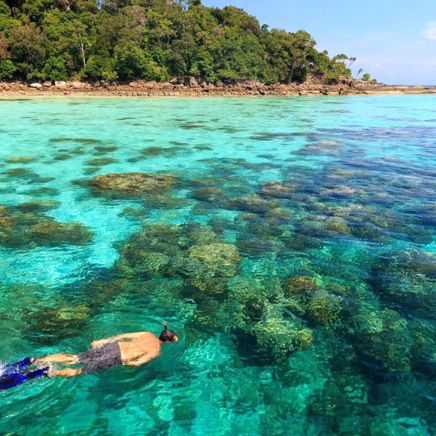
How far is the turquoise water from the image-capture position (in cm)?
424

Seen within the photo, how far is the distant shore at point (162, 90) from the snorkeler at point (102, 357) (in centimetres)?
6287

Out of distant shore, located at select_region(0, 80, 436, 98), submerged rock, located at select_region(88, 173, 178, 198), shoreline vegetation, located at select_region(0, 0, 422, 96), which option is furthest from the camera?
shoreline vegetation, located at select_region(0, 0, 422, 96)

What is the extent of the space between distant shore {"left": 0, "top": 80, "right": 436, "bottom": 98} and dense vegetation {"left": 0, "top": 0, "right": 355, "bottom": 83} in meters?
2.22

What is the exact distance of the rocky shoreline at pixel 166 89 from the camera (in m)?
61.2

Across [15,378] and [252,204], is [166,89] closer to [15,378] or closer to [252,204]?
[252,204]

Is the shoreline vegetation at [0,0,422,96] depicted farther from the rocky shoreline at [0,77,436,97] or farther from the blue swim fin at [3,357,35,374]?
the blue swim fin at [3,357,35,374]

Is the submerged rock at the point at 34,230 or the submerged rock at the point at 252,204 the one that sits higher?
the submerged rock at the point at 252,204

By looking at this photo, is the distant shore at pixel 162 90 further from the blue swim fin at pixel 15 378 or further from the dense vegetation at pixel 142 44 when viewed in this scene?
the blue swim fin at pixel 15 378

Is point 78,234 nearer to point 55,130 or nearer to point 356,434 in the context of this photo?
point 356,434

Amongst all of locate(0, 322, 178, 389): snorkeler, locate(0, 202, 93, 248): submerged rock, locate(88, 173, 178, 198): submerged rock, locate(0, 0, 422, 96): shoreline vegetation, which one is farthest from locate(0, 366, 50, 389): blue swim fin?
locate(0, 0, 422, 96): shoreline vegetation

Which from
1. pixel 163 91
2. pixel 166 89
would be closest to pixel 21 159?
pixel 163 91

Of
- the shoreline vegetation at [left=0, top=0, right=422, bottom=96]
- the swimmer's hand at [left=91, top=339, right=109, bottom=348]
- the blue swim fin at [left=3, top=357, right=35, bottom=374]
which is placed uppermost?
the shoreline vegetation at [left=0, top=0, right=422, bottom=96]

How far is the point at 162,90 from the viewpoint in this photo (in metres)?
71.1

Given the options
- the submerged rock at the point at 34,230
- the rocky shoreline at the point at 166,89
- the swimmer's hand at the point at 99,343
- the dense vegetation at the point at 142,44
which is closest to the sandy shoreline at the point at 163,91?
the rocky shoreline at the point at 166,89
